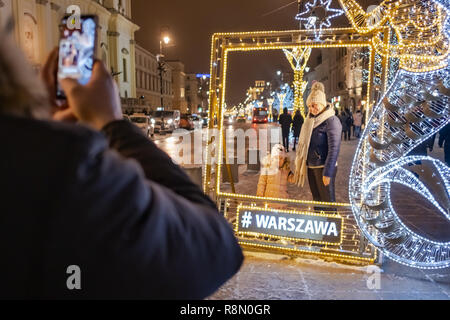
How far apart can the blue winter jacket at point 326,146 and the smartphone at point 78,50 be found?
452 cm

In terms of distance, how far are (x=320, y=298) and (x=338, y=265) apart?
39.6 inches

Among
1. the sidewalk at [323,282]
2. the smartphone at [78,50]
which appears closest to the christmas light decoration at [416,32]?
the sidewalk at [323,282]

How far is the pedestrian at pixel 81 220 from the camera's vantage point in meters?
0.73

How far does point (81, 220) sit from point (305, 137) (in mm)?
5143

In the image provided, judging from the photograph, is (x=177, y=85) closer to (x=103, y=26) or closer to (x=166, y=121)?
(x=103, y=26)

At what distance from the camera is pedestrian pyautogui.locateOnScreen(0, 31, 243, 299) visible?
73 cm

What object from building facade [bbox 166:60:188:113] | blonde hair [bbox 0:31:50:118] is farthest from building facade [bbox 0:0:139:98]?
building facade [bbox 166:60:188:113]

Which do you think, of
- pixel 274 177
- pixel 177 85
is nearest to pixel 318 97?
pixel 274 177

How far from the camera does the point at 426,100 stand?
372cm

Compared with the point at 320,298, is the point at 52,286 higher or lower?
higher

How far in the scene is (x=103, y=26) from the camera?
48.9 meters

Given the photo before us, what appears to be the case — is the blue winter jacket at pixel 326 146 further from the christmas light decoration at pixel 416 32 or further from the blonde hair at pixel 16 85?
the blonde hair at pixel 16 85

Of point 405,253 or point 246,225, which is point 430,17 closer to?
point 405,253
